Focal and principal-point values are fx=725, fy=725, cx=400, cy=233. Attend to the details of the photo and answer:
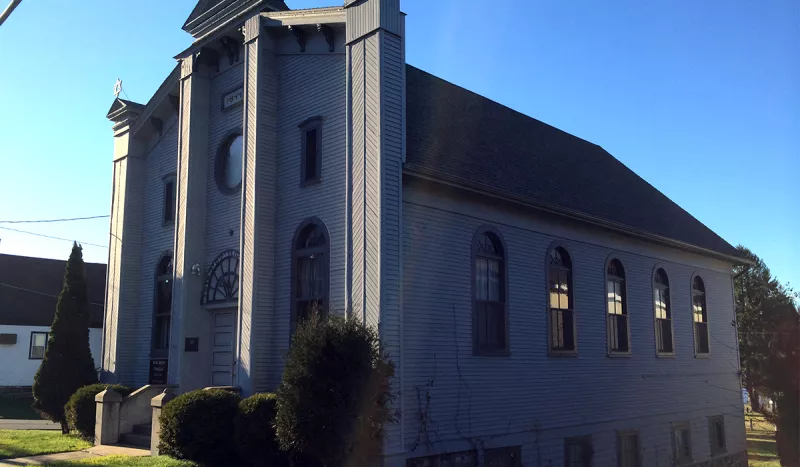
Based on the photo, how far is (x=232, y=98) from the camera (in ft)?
56.2

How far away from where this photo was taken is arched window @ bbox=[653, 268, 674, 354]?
20.9 metres

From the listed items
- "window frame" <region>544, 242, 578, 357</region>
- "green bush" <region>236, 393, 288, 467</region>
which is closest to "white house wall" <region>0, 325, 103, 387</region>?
"green bush" <region>236, 393, 288, 467</region>

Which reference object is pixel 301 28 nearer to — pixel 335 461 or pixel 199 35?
pixel 199 35

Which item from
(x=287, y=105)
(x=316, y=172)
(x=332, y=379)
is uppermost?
(x=287, y=105)

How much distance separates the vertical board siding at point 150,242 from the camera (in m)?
19.0

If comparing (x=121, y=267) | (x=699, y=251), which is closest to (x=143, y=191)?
(x=121, y=267)

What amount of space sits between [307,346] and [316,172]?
436 cm

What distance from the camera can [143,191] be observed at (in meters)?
20.5

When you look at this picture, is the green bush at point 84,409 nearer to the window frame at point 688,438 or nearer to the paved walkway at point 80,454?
the paved walkway at point 80,454

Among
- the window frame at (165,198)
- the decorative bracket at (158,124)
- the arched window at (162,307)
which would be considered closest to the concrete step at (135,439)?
the arched window at (162,307)

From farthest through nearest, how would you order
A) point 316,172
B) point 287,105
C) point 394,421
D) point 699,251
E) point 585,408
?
1. point 699,251
2. point 585,408
3. point 287,105
4. point 316,172
5. point 394,421

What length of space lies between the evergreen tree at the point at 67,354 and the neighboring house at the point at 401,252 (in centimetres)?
80

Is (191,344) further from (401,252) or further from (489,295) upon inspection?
(489,295)

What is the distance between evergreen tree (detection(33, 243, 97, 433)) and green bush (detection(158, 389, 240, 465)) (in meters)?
6.70
